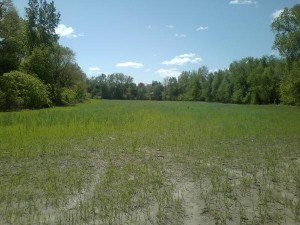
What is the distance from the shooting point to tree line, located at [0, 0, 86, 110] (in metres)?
35.5

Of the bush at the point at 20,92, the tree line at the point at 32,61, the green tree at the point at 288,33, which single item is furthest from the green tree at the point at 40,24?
the green tree at the point at 288,33

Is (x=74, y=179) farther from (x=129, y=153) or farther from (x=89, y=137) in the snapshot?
(x=89, y=137)

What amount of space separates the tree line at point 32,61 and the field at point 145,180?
70.8 feet

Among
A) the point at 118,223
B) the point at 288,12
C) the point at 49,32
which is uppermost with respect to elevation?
the point at 288,12

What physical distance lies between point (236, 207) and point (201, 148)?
6.30m

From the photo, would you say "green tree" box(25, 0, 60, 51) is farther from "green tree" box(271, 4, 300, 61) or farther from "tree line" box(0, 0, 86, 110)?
"green tree" box(271, 4, 300, 61)

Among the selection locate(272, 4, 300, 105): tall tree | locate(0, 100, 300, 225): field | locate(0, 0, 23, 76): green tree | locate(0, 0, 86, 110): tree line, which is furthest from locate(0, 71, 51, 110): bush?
locate(272, 4, 300, 105): tall tree

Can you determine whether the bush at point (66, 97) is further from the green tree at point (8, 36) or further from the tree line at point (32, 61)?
the green tree at point (8, 36)

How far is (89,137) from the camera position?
50.1 feet

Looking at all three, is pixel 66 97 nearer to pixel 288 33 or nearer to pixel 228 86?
pixel 288 33

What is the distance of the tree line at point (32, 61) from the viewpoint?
117ft

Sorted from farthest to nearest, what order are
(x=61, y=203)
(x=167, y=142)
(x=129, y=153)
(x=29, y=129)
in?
(x=29, y=129) < (x=167, y=142) < (x=129, y=153) < (x=61, y=203)

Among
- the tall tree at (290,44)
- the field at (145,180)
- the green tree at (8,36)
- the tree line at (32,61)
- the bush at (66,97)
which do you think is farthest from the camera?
the bush at (66,97)

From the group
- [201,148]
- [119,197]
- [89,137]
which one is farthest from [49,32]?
[119,197]
